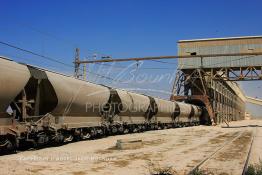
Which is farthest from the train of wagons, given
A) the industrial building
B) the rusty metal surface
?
the industrial building

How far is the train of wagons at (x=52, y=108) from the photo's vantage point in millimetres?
12953

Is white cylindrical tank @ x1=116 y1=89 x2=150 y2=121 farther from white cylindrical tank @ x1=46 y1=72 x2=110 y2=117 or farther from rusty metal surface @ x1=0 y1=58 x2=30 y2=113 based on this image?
rusty metal surface @ x1=0 y1=58 x2=30 y2=113

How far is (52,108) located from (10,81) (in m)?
3.42

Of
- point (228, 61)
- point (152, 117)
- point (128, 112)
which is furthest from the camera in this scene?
point (228, 61)

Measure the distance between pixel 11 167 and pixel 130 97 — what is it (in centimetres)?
1686

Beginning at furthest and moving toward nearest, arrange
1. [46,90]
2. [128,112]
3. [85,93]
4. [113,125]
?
[128,112], [113,125], [85,93], [46,90]

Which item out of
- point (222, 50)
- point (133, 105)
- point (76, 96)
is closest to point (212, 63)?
point (222, 50)

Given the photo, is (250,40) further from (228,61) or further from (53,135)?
(53,135)

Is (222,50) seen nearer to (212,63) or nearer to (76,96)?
(212,63)

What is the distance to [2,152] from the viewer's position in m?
13.5

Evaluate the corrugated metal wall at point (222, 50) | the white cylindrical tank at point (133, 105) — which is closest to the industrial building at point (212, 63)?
the corrugated metal wall at point (222, 50)

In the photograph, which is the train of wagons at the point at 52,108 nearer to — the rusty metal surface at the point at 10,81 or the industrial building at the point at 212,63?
the rusty metal surface at the point at 10,81

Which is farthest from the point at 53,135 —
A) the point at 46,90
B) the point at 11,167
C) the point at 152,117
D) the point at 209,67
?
the point at 209,67

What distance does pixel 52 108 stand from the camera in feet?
51.8
